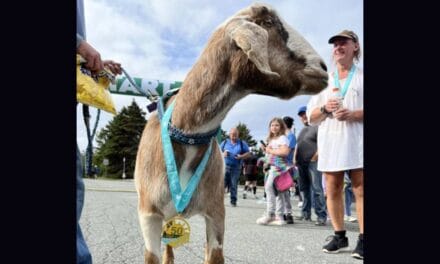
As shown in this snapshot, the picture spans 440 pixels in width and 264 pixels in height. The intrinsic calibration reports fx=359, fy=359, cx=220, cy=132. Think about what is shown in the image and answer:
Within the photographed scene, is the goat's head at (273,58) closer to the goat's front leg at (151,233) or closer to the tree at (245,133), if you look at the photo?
the goat's front leg at (151,233)

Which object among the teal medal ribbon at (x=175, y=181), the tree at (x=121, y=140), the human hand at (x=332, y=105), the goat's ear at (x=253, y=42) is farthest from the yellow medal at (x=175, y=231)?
the tree at (x=121, y=140)

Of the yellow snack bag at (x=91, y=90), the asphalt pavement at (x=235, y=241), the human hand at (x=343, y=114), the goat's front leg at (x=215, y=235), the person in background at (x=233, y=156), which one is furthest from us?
the person in background at (x=233, y=156)

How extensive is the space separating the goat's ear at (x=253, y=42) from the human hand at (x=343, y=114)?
1500 mm

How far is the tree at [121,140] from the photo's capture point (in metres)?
33.2

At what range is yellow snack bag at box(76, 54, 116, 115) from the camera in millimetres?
1433

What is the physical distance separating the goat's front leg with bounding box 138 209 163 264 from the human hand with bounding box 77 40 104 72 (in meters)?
0.89

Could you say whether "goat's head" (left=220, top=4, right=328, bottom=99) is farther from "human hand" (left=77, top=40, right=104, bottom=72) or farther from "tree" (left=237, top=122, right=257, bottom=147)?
"tree" (left=237, top=122, right=257, bottom=147)

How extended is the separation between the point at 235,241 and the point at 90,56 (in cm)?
310

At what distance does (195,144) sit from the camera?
2004mm

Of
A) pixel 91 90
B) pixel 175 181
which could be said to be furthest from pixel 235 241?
pixel 91 90

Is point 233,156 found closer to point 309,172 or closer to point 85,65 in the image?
point 309,172

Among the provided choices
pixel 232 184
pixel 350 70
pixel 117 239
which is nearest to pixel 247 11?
pixel 350 70

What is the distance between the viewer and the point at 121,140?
3391 cm

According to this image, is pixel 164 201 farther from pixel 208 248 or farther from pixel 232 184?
pixel 232 184
